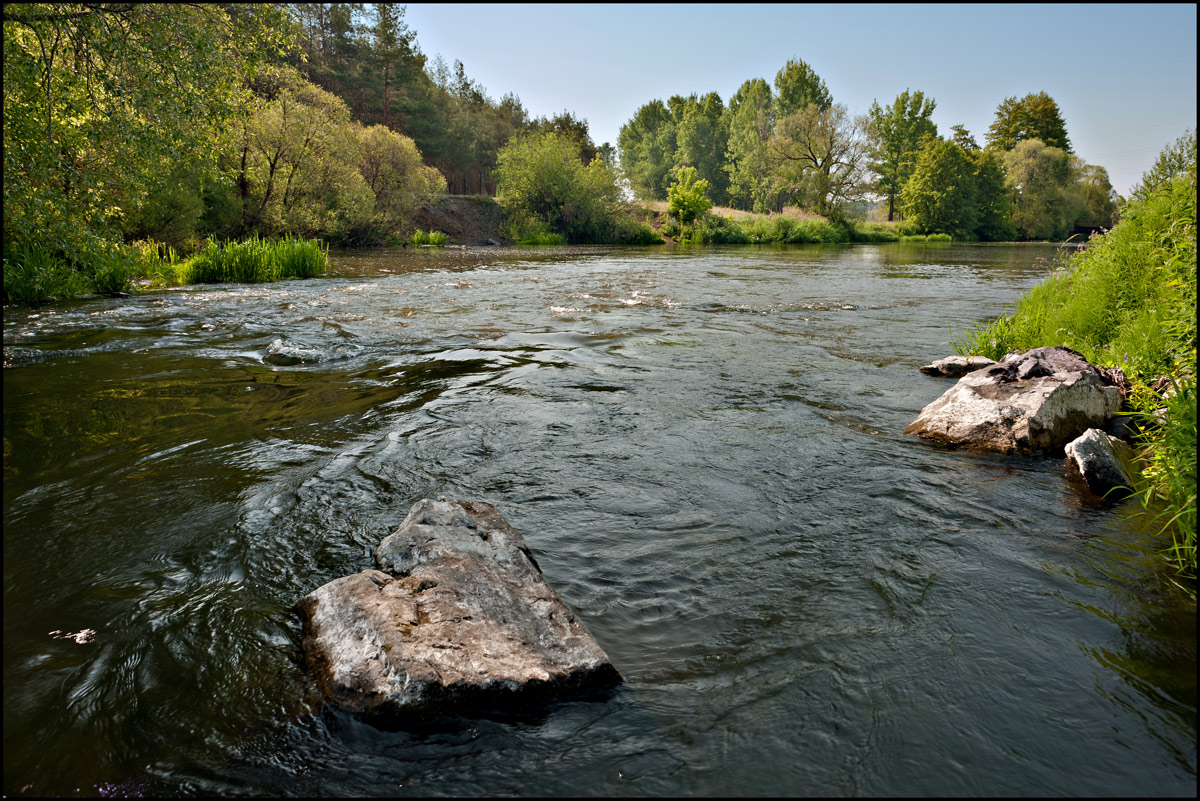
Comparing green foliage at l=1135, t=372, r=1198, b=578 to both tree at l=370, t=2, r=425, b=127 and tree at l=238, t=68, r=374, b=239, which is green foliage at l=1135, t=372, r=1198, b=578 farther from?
tree at l=370, t=2, r=425, b=127

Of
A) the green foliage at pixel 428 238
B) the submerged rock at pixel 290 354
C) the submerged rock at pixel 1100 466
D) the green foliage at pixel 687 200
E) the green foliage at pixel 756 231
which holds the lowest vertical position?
the submerged rock at pixel 1100 466

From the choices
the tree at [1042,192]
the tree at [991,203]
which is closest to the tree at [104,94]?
the tree at [991,203]

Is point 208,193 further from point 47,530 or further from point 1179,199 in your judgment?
point 1179,199

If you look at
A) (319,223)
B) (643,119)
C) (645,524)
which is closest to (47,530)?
(645,524)

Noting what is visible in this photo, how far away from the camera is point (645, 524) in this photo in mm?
4836

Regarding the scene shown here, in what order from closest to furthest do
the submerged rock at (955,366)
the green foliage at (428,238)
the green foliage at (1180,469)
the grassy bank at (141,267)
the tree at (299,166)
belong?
the green foliage at (1180,469) < the submerged rock at (955,366) < the grassy bank at (141,267) < the tree at (299,166) < the green foliage at (428,238)

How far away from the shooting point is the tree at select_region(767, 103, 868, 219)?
203 ft

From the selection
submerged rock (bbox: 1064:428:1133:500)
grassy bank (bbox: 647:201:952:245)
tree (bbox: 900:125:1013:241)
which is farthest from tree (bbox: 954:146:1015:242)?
submerged rock (bbox: 1064:428:1133:500)

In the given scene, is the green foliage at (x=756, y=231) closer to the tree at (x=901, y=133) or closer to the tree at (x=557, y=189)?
the tree at (x=557, y=189)

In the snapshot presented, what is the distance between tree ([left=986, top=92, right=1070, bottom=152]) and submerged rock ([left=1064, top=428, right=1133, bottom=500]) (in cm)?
8730

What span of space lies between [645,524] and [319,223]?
94.2ft

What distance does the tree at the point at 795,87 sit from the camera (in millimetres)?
83312

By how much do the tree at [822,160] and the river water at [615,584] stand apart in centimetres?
5936

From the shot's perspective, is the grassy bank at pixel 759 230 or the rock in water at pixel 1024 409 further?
the grassy bank at pixel 759 230
